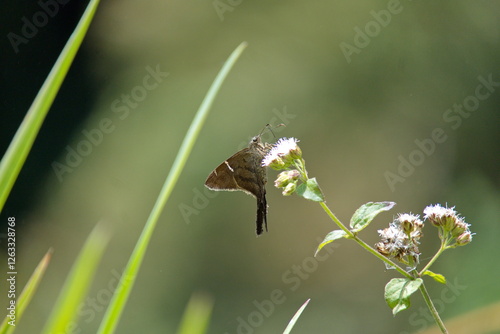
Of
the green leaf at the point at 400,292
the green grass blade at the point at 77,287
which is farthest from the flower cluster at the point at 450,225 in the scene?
the green grass blade at the point at 77,287

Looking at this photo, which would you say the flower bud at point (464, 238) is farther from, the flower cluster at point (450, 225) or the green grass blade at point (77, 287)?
the green grass blade at point (77, 287)

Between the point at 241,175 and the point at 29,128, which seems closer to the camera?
the point at 29,128

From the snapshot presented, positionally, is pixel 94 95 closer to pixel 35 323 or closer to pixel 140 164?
pixel 140 164

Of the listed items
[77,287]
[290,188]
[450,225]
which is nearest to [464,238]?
[450,225]

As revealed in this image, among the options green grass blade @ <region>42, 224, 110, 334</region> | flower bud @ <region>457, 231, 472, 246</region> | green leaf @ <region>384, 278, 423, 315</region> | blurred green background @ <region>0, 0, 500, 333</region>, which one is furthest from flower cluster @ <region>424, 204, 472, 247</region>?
blurred green background @ <region>0, 0, 500, 333</region>

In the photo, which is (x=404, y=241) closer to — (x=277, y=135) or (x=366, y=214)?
(x=366, y=214)

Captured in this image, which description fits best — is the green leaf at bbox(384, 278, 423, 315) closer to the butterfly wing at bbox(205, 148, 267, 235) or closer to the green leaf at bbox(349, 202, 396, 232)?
the green leaf at bbox(349, 202, 396, 232)
